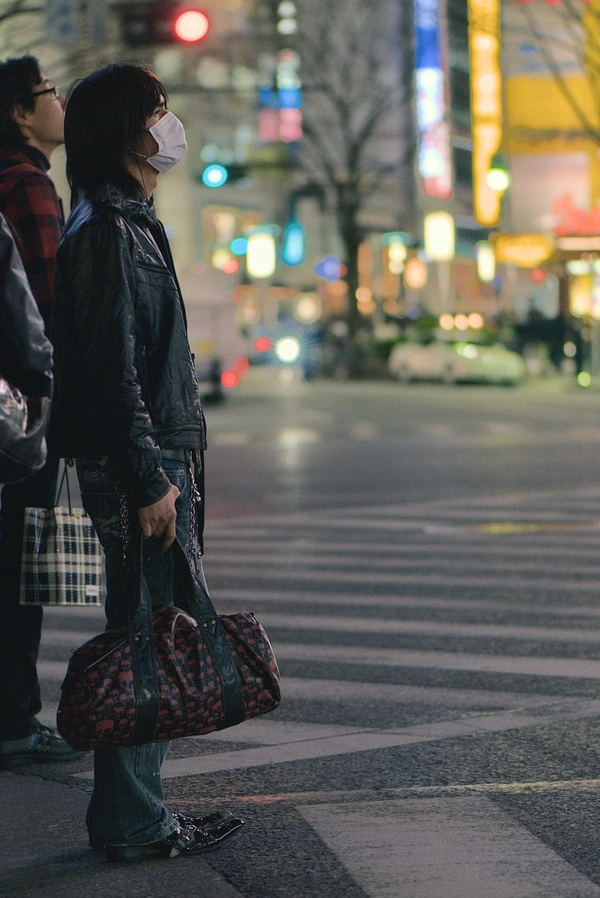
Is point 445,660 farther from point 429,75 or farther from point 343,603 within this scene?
point 429,75

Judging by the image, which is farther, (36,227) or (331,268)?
(331,268)

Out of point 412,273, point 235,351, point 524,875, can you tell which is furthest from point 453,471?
point 412,273

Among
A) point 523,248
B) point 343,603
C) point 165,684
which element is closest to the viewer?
point 165,684

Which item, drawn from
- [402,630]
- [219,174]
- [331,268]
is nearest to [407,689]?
[402,630]

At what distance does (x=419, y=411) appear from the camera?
1016 inches

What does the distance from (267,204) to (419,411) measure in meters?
39.5

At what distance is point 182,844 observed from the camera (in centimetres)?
378

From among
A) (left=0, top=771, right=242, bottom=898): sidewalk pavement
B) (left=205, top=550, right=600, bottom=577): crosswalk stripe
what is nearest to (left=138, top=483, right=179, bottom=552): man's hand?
(left=0, top=771, right=242, bottom=898): sidewalk pavement

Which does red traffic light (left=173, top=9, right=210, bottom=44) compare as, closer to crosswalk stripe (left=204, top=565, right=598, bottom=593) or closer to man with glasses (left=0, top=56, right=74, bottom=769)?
crosswalk stripe (left=204, top=565, right=598, bottom=593)

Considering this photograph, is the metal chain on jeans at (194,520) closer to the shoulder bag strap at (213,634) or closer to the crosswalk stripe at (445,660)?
the shoulder bag strap at (213,634)

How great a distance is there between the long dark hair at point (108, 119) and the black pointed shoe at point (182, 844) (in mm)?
1594

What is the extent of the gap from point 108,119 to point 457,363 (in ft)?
107

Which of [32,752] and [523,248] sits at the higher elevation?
[523,248]

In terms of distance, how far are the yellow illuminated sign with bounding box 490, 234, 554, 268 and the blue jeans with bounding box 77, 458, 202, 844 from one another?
3537 centimetres
